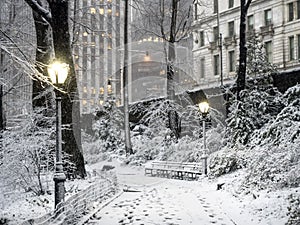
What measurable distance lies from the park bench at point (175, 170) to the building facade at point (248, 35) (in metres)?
18.2

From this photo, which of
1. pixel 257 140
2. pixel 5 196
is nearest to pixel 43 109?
pixel 5 196

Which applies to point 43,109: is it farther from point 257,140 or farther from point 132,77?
point 132,77

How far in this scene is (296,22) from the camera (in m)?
45.8

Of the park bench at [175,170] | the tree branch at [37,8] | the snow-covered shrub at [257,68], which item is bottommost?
the park bench at [175,170]

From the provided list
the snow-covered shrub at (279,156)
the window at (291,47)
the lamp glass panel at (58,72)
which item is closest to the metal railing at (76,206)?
the lamp glass panel at (58,72)

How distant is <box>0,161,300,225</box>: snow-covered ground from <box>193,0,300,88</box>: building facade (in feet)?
87.1

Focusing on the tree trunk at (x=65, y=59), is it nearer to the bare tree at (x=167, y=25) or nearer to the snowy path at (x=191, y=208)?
the snowy path at (x=191, y=208)

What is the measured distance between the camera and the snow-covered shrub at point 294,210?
8.65 metres

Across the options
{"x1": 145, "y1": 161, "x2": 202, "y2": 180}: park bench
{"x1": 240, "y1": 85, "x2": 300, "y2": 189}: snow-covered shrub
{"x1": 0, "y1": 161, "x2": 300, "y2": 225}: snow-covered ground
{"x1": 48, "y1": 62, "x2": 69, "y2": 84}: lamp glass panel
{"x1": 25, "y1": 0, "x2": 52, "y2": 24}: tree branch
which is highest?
{"x1": 25, "y1": 0, "x2": 52, "y2": 24}: tree branch

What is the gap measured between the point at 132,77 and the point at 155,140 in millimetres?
33247

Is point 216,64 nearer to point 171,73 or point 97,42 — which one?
point 97,42

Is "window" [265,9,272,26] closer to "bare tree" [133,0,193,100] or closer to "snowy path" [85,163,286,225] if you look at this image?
"bare tree" [133,0,193,100]

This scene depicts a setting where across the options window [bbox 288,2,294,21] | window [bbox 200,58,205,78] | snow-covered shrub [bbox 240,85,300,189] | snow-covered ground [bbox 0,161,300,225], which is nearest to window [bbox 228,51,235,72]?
window [bbox 200,58,205,78]

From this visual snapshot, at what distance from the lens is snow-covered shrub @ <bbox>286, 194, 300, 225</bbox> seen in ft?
28.4
